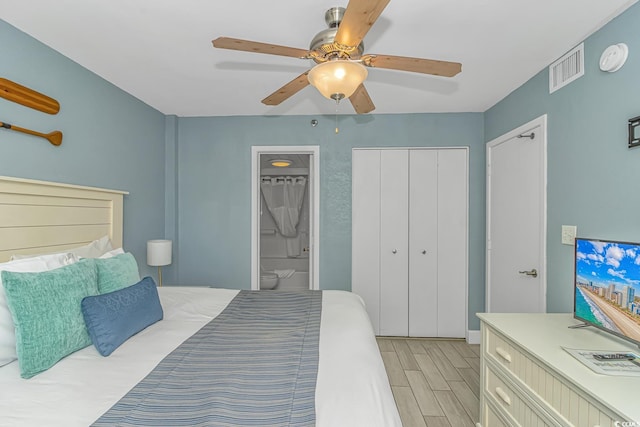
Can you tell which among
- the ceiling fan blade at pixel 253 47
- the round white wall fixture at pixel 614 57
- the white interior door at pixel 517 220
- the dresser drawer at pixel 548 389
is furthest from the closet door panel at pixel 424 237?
the ceiling fan blade at pixel 253 47

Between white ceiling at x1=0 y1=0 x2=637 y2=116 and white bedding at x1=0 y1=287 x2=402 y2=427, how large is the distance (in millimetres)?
1752

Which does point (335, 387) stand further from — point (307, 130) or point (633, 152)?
point (307, 130)

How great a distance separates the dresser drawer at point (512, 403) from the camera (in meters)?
1.49

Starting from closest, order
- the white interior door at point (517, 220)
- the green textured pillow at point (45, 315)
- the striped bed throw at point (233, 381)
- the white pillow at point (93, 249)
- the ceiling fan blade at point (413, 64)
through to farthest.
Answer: the striped bed throw at point (233, 381) < the green textured pillow at point (45, 315) < the ceiling fan blade at point (413, 64) < the white pillow at point (93, 249) < the white interior door at point (517, 220)

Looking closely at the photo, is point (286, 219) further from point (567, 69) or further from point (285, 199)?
point (567, 69)

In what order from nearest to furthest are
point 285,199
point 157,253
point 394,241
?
point 157,253 → point 394,241 → point 285,199

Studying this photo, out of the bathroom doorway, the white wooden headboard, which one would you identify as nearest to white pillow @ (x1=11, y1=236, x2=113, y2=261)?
the white wooden headboard

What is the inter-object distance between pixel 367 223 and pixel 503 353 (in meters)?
2.03

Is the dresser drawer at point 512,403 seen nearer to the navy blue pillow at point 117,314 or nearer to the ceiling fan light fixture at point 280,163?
the navy blue pillow at point 117,314

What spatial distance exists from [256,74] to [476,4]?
1.59 meters

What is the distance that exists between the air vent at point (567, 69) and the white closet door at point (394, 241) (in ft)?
4.85

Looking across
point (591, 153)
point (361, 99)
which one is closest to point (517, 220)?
point (591, 153)

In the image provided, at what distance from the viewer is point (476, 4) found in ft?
5.72

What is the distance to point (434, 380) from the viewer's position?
272 cm
